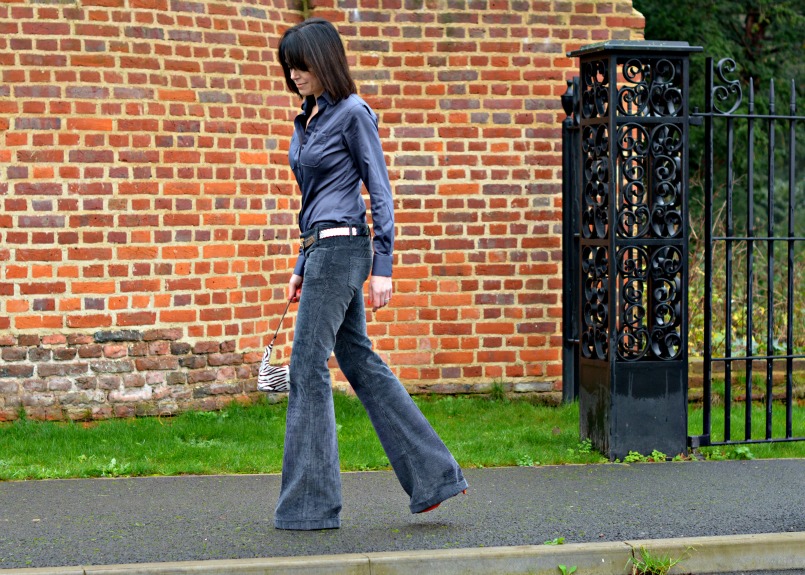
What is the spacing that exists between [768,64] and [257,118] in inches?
515

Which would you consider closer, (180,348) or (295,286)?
(295,286)

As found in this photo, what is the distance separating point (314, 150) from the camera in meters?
5.18

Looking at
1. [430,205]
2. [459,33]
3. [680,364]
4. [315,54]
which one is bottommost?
[680,364]

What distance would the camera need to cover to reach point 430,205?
9.37 meters

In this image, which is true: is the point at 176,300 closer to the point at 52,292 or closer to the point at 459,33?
the point at 52,292

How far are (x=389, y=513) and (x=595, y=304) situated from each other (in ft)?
6.95

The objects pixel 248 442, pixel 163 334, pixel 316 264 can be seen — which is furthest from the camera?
pixel 163 334

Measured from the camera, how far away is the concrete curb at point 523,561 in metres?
4.73

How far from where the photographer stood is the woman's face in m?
5.20

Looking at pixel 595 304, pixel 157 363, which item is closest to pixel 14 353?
pixel 157 363

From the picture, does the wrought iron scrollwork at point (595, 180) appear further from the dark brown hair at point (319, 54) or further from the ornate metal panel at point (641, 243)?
the dark brown hair at point (319, 54)

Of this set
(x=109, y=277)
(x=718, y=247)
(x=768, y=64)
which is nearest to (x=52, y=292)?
(x=109, y=277)

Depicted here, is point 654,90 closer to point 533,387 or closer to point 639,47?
Answer: point 639,47

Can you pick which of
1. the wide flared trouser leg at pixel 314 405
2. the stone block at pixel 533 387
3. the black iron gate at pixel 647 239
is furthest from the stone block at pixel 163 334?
the wide flared trouser leg at pixel 314 405
